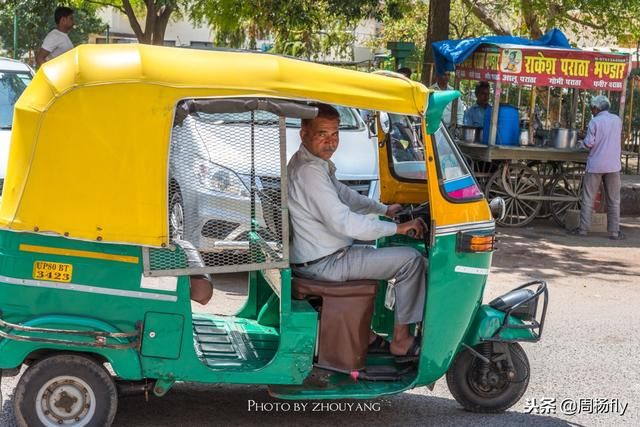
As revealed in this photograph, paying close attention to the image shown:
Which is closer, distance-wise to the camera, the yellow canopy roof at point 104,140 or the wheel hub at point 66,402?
the yellow canopy roof at point 104,140

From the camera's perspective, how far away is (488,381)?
5449 millimetres

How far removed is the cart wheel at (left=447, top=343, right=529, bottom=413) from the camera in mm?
5422

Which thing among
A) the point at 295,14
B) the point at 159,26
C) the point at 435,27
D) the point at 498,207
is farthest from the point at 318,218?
the point at 159,26

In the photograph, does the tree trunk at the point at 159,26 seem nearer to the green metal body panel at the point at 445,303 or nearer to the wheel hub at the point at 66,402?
the green metal body panel at the point at 445,303

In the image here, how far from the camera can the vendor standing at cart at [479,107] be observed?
13.4m

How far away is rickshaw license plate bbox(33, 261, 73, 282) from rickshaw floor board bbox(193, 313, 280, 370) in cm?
86

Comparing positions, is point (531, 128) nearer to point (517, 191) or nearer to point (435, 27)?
point (517, 191)

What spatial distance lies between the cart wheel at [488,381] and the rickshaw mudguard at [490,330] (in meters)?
0.09

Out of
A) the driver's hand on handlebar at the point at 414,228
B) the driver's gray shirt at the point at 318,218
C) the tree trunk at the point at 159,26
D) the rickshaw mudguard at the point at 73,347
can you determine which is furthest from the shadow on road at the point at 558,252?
the tree trunk at the point at 159,26

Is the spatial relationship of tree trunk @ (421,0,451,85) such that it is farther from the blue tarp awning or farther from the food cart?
the blue tarp awning

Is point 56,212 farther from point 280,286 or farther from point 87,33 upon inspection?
point 87,33

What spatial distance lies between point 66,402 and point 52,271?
2.21 ft

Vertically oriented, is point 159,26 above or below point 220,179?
above

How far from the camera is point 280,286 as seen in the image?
16.0ft
